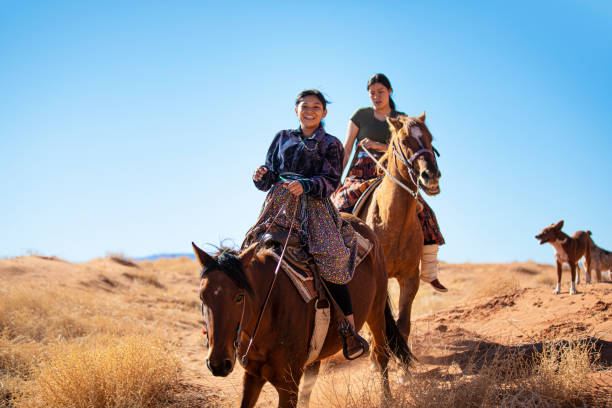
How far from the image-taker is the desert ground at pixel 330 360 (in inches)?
143

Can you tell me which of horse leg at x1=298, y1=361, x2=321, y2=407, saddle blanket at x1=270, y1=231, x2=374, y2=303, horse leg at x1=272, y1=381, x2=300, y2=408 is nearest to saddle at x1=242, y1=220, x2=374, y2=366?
saddle blanket at x1=270, y1=231, x2=374, y2=303

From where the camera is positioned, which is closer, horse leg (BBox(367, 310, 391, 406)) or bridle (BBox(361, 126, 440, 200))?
horse leg (BBox(367, 310, 391, 406))

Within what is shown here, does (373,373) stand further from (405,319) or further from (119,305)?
(119,305)

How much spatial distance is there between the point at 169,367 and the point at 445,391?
10.0 ft

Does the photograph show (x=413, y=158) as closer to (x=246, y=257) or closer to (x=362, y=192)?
(x=362, y=192)

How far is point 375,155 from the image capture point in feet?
21.3

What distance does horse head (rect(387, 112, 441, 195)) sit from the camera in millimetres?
4712

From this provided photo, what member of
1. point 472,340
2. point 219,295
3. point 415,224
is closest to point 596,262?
point 472,340

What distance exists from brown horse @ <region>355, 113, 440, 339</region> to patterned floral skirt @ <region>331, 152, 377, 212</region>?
46 cm

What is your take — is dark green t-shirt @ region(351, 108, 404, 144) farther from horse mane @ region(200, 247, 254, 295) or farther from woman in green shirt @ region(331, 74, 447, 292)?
horse mane @ region(200, 247, 254, 295)

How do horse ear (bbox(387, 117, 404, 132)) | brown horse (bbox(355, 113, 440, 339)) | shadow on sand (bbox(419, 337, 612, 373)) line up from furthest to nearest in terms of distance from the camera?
horse ear (bbox(387, 117, 404, 132))
brown horse (bbox(355, 113, 440, 339))
shadow on sand (bbox(419, 337, 612, 373))

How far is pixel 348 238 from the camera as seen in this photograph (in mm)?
3875

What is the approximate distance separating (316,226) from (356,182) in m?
2.96

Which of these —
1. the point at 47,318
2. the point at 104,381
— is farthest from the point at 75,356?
the point at 47,318
